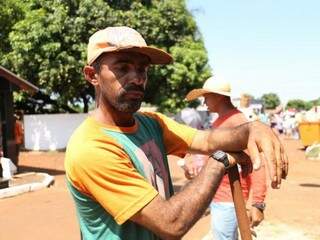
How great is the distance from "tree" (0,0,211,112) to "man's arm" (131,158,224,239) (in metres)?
20.6

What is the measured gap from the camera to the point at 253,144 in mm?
2037

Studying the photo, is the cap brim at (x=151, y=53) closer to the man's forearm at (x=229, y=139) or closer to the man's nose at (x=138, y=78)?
the man's nose at (x=138, y=78)

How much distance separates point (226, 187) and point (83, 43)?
19586 millimetres

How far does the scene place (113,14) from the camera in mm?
23000

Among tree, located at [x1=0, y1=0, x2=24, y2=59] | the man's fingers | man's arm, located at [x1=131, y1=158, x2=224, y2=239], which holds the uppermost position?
the man's fingers

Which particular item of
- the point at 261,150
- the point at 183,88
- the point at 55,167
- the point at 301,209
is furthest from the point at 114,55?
the point at 183,88

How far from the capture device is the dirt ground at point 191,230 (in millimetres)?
7402

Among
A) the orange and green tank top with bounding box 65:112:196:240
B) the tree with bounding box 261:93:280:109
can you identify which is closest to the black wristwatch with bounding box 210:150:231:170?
the orange and green tank top with bounding box 65:112:196:240

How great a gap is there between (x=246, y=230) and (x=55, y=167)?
616 inches

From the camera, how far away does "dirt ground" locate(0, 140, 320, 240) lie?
291 inches

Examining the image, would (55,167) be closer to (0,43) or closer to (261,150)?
(0,43)

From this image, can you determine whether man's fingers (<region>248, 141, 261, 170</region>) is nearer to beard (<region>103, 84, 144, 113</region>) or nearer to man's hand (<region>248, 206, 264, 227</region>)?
beard (<region>103, 84, 144, 113</region>)

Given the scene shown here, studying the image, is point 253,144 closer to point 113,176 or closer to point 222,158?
point 222,158

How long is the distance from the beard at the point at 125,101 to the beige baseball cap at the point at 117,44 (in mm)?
142
